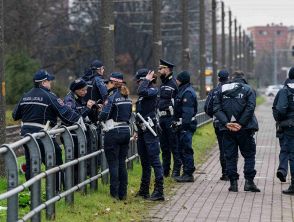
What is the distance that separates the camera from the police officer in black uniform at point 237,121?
13922 mm

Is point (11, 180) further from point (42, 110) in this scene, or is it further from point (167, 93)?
point (167, 93)

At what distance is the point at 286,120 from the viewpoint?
45.7 feet

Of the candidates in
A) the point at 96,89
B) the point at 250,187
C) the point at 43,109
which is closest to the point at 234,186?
the point at 250,187

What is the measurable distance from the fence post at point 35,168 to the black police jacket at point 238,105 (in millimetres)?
4980

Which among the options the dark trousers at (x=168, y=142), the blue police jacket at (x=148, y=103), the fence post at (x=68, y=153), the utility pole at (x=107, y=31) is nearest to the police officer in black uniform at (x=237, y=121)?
the blue police jacket at (x=148, y=103)

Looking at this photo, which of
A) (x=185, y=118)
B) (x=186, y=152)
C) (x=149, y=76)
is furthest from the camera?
(x=186, y=152)

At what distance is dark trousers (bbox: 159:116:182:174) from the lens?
1575 centimetres

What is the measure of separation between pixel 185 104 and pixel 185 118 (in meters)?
0.24

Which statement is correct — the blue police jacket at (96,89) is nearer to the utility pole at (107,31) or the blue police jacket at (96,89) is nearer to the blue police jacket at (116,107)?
the blue police jacket at (116,107)

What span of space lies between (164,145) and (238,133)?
2.21m

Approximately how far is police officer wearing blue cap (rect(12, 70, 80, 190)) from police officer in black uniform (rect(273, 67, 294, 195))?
3.40 meters

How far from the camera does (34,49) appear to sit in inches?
2304

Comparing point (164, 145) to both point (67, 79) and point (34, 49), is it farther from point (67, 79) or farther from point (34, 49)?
point (67, 79)

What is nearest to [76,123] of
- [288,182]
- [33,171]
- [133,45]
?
[33,171]
